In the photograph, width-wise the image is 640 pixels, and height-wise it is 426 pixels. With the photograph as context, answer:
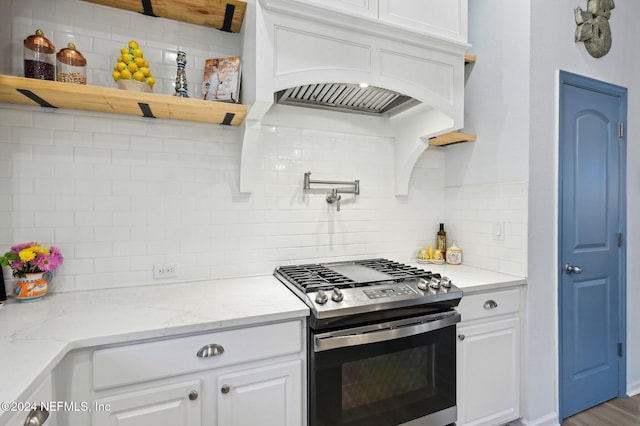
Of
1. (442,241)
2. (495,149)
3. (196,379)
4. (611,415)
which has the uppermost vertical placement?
(495,149)

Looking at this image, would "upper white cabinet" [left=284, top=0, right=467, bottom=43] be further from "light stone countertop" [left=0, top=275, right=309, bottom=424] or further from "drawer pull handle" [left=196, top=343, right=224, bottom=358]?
"drawer pull handle" [left=196, top=343, right=224, bottom=358]

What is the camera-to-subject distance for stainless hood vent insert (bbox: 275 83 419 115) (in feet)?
6.03

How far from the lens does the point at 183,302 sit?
142 centimetres

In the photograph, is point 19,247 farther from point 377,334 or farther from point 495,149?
point 495,149

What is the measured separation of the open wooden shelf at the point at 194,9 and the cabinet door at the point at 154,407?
1.70 meters

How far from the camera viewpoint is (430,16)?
6.00ft

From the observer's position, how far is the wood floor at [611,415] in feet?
6.57

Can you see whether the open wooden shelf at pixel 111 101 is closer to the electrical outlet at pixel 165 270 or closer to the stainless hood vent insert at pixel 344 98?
the stainless hood vent insert at pixel 344 98

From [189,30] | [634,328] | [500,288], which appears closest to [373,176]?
[500,288]

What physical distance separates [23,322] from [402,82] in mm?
1975

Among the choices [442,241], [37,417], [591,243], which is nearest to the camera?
[37,417]

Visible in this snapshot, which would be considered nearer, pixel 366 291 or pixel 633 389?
pixel 366 291

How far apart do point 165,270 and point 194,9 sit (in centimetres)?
135

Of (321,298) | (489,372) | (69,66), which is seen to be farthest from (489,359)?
(69,66)
